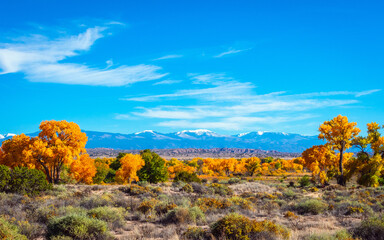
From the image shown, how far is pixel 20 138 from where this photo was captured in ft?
106

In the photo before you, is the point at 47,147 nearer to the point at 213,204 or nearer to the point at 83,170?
the point at 83,170

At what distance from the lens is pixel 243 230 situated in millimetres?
9852

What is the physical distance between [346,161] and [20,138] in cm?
3776

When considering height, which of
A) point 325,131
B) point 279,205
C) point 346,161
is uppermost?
point 325,131

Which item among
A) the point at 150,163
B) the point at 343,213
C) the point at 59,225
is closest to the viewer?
the point at 59,225

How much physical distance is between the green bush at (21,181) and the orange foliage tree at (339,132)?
27273 millimetres

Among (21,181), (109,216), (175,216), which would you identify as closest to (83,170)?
(21,181)

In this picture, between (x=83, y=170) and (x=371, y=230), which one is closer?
(x=371, y=230)

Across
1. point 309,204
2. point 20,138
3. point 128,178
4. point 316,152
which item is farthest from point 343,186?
point 20,138

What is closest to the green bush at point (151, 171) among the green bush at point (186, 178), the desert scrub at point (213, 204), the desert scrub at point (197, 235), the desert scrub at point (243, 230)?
the green bush at point (186, 178)

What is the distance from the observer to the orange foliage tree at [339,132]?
28109 mm

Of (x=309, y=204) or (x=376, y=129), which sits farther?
(x=376, y=129)

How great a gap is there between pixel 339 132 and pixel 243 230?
2308 centimetres

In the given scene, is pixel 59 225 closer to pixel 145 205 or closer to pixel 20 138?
pixel 145 205
